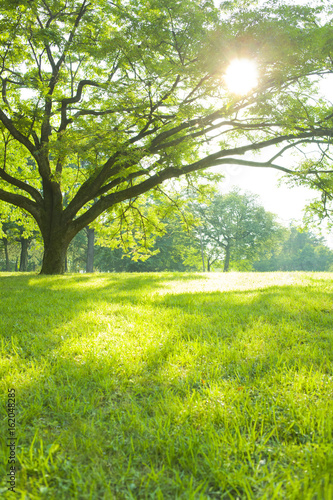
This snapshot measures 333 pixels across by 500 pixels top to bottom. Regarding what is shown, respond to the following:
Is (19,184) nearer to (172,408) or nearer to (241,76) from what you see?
(241,76)

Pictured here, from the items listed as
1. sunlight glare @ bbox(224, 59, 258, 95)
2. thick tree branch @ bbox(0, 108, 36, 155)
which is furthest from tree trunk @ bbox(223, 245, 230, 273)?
sunlight glare @ bbox(224, 59, 258, 95)

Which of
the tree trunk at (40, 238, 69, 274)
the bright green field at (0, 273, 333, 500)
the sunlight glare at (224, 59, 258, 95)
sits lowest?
the bright green field at (0, 273, 333, 500)

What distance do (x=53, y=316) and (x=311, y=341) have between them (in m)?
3.89

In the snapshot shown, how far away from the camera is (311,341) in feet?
11.3

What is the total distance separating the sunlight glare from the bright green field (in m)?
6.88

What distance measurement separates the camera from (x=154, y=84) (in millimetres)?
8969

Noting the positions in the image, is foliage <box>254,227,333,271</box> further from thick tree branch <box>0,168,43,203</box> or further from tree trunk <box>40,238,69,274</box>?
thick tree branch <box>0,168,43,203</box>

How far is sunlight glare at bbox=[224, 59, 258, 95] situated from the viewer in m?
7.70

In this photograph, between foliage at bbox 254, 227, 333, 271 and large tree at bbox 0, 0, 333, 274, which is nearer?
large tree at bbox 0, 0, 333, 274

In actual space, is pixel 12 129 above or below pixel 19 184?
above

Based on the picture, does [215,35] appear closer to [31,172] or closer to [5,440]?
[5,440]

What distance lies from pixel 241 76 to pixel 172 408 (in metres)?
8.84

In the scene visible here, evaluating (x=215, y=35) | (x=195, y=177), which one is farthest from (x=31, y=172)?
(x=215, y=35)

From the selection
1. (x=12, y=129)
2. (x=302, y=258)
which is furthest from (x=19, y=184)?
(x=302, y=258)
